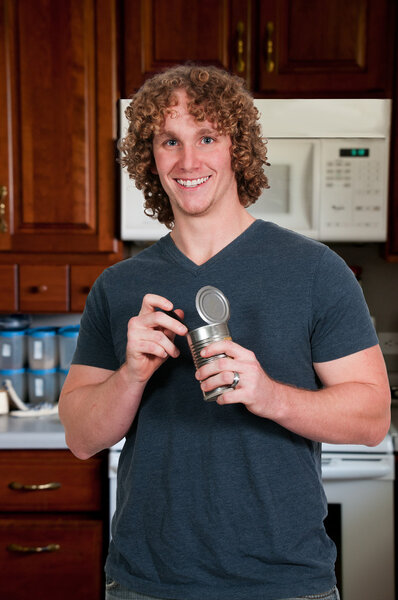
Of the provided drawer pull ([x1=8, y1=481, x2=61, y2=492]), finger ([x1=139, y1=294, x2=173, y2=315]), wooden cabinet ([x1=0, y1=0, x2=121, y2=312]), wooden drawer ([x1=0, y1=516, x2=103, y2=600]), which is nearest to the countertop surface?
drawer pull ([x1=8, y1=481, x2=61, y2=492])

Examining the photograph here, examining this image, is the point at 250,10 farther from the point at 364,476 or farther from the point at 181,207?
the point at 364,476

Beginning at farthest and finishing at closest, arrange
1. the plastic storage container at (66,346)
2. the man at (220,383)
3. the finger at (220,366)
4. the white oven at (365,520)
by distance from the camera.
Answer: the plastic storage container at (66,346)
the white oven at (365,520)
the man at (220,383)
the finger at (220,366)

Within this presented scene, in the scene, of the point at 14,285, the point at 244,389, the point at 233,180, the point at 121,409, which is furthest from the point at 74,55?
the point at 244,389

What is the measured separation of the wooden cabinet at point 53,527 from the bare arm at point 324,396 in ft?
4.17

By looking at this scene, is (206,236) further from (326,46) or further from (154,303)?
(326,46)

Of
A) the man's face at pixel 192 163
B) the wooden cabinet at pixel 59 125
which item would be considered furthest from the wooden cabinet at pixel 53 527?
the man's face at pixel 192 163

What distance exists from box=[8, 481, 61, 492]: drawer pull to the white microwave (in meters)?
0.87

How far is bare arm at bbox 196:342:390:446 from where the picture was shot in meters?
0.91

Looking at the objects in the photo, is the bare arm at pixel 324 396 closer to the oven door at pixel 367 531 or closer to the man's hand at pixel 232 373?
the man's hand at pixel 232 373

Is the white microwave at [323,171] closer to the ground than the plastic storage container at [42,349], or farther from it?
farther from it

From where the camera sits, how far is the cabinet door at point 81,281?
239cm

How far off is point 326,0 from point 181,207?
56.1 inches

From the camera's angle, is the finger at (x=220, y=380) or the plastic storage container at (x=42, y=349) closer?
the finger at (x=220, y=380)

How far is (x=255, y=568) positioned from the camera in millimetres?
1021
